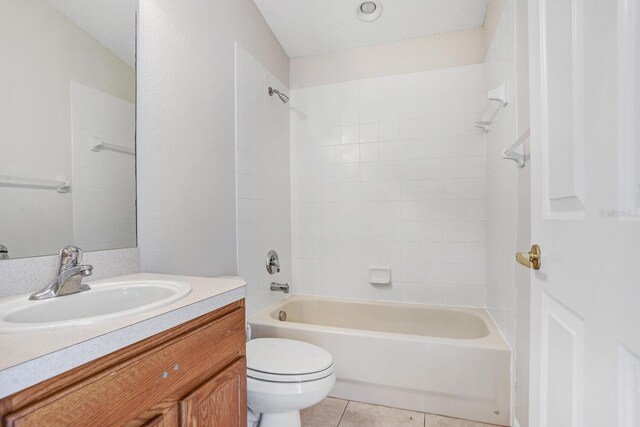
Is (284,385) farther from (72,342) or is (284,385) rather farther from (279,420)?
(72,342)

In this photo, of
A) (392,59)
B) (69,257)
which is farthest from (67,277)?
(392,59)

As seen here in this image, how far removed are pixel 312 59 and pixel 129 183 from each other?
73.7 inches

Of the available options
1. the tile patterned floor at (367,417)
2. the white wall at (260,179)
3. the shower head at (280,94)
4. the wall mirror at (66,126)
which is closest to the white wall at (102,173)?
the wall mirror at (66,126)

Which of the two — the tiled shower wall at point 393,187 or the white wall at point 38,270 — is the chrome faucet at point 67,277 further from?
the tiled shower wall at point 393,187

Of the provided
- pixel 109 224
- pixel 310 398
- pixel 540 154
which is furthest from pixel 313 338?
pixel 540 154

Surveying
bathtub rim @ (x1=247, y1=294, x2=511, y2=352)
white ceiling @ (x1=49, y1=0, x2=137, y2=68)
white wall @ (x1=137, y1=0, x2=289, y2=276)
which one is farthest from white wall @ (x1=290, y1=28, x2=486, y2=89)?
bathtub rim @ (x1=247, y1=294, x2=511, y2=352)

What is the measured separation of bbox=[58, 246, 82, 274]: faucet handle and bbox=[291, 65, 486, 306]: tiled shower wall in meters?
1.71

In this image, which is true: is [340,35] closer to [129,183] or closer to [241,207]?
[241,207]

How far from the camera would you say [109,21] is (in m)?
1.14

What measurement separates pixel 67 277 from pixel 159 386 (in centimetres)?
45

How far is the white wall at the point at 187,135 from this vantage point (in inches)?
49.6

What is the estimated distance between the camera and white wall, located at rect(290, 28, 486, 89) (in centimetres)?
215

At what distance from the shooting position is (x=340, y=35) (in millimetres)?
2270

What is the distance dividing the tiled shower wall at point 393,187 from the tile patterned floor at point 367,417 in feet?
2.61
